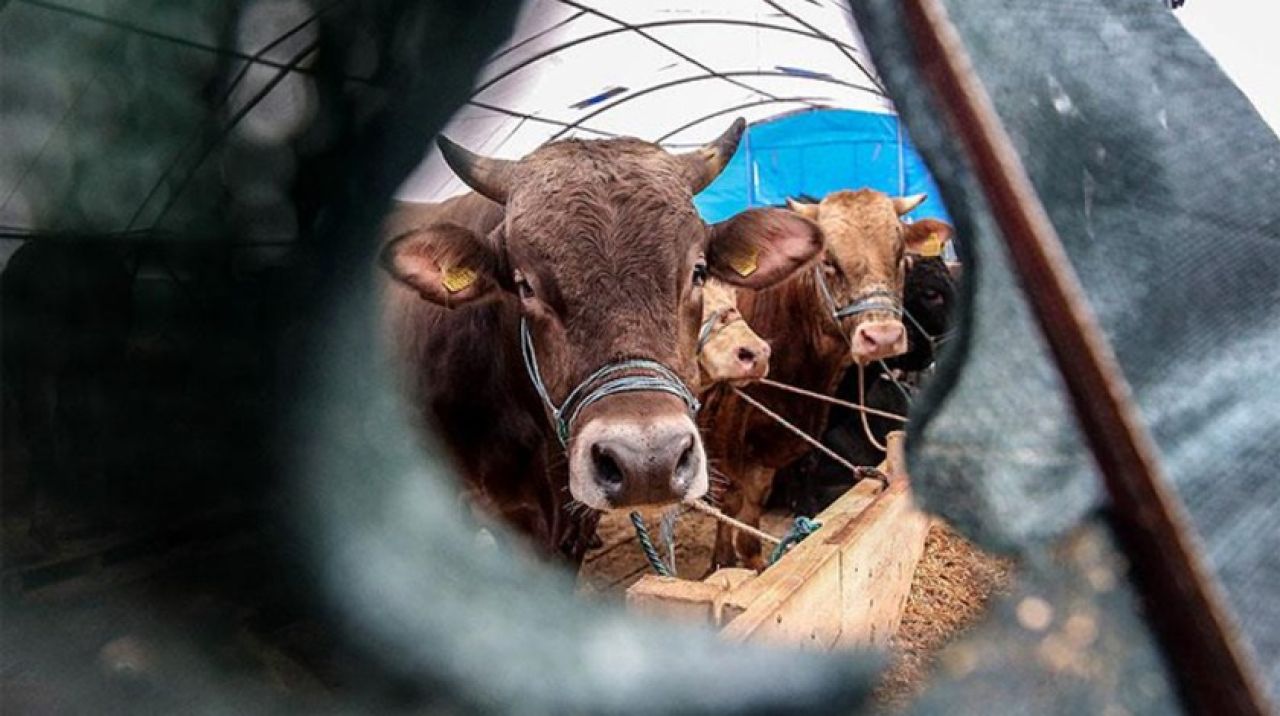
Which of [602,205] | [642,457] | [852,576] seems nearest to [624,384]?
[642,457]

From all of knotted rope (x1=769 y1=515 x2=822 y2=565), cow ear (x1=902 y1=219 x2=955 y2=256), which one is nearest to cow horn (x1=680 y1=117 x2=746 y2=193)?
cow ear (x1=902 y1=219 x2=955 y2=256)

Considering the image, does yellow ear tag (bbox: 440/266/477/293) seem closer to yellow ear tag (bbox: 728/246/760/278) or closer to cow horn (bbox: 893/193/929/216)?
yellow ear tag (bbox: 728/246/760/278)

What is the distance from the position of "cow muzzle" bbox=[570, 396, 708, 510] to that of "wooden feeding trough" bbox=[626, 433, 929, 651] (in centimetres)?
19

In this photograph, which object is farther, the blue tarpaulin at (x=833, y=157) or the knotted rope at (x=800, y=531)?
the knotted rope at (x=800, y=531)

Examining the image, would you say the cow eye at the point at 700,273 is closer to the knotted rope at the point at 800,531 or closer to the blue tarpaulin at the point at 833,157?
the blue tarpaulin at the point at 833,157

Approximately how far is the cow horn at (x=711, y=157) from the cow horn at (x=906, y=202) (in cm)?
19

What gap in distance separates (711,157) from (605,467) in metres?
0.39

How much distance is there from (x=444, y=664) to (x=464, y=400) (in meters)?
0.48

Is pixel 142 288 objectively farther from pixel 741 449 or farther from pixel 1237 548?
pixel 1237 548

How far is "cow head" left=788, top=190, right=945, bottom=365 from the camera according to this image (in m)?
0.90

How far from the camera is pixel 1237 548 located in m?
0.76

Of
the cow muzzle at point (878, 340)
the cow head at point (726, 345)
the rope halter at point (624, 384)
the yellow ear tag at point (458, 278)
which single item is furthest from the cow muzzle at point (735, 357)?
the yellow ear tag at point (458, 278)

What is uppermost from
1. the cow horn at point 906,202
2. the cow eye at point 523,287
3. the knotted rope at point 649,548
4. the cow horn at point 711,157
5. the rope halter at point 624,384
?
the cow horn at point 711,157

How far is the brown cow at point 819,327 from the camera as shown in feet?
2.99
